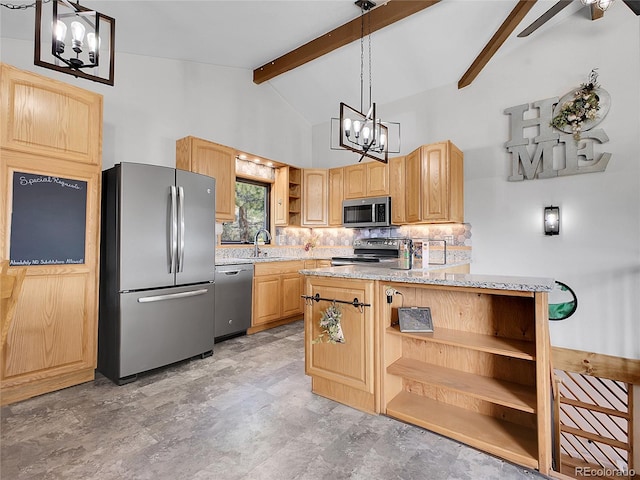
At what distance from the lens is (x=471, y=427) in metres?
1.93

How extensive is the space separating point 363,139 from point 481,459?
241 cm

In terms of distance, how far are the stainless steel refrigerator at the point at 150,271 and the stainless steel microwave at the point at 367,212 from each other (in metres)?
2.59

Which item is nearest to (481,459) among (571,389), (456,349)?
(456,349)

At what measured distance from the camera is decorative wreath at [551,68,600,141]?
3498 mm

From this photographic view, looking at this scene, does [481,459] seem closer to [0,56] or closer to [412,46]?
[412,46]

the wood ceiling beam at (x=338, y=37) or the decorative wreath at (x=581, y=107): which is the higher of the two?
the wood ceiling beam at (x=338, y=37)

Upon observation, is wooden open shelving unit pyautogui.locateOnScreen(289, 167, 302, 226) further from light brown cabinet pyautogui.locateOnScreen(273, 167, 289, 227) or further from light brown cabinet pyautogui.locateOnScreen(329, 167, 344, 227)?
light brown cabinet pyautogui.locateOnScreen(329, 167, 344, 227)

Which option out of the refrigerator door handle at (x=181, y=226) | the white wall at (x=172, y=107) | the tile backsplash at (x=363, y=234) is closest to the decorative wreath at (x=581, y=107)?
the tile backsplash at (x=363, y=234)

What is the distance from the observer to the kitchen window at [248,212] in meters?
4.73

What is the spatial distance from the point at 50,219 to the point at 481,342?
10.7 ft

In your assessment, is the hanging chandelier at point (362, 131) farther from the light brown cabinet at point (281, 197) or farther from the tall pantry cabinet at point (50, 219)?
the light brown cabinet at point (281, 197)

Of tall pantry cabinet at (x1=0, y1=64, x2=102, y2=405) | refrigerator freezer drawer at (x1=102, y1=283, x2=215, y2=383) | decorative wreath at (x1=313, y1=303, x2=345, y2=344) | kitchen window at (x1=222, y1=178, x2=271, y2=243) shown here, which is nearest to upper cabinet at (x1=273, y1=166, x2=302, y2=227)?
kitchen window at (x1=222, y1=178, x2=271, y2=243)

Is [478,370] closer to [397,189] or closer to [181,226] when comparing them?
[181,226]

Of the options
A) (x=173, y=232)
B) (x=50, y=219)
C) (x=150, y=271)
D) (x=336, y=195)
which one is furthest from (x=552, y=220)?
(x=50, y=219)
